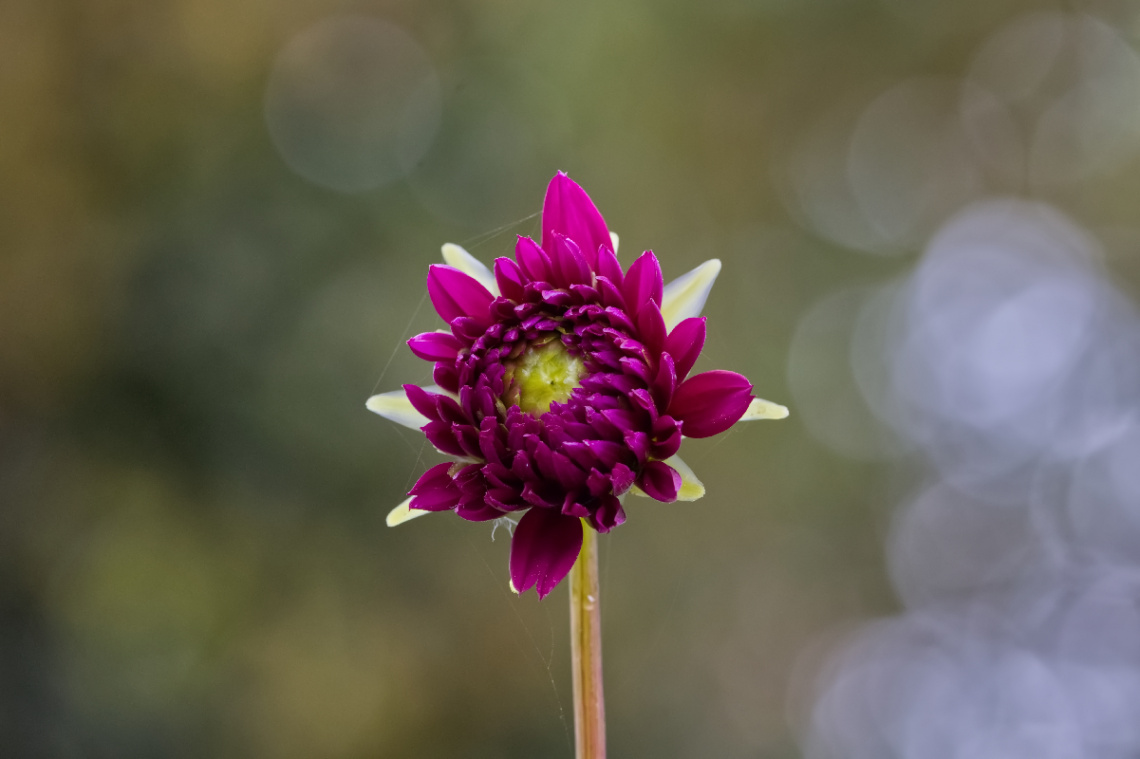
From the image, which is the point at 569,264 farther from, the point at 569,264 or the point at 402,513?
the point at 402,513

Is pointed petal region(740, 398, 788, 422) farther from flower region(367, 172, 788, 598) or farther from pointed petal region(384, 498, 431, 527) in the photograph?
pointed petal region(384, 498, 431, 527)

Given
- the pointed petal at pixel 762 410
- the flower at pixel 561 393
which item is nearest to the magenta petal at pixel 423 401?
the flower at pixel 561 393

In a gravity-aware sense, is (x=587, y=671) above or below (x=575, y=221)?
below

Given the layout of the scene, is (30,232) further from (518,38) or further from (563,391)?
(563,391)

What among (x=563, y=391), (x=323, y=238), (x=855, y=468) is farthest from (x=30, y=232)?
(x=855, y=468)

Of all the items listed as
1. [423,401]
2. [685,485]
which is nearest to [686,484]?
[685,485]

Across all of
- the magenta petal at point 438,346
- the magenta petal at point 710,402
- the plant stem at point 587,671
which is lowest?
the plant stem at point 587,671

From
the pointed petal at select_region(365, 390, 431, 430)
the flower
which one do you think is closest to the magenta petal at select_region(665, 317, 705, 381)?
the flower

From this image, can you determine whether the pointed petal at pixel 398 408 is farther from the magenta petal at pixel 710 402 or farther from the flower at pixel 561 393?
the magenta petal at pixel 710 402
